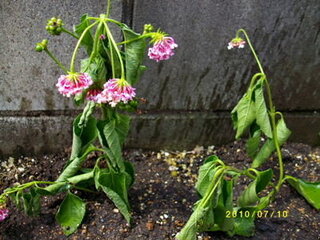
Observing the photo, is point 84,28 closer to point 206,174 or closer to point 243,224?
point 206,174

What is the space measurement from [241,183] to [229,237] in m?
0.24

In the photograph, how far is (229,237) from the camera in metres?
1.29

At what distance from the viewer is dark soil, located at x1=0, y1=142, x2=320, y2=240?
129 centimetres

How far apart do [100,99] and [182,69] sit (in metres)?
0.57

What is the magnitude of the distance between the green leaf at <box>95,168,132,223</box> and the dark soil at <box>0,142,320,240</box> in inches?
4.4

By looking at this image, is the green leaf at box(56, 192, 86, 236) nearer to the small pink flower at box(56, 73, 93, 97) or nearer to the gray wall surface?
the gray wall surface

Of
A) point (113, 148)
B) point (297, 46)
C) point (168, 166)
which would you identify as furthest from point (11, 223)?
point (297, 46)

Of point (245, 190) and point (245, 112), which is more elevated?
point (245, 112)

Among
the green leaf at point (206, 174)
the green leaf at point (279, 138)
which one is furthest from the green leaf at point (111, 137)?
the green leaf at point (279, 138)

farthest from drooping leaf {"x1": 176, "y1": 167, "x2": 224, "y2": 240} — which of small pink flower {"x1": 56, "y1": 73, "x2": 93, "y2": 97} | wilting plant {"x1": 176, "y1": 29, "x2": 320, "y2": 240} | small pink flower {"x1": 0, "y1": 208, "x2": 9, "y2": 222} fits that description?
small pink flower {"x1": 0, "y1": 208, "x2": 9, "y2": 222}

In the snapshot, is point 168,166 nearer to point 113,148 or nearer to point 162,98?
point 162,98

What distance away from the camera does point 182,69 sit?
148cm

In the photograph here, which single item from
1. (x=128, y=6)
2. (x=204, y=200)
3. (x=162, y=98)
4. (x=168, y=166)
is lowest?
(x=168, y=166)
